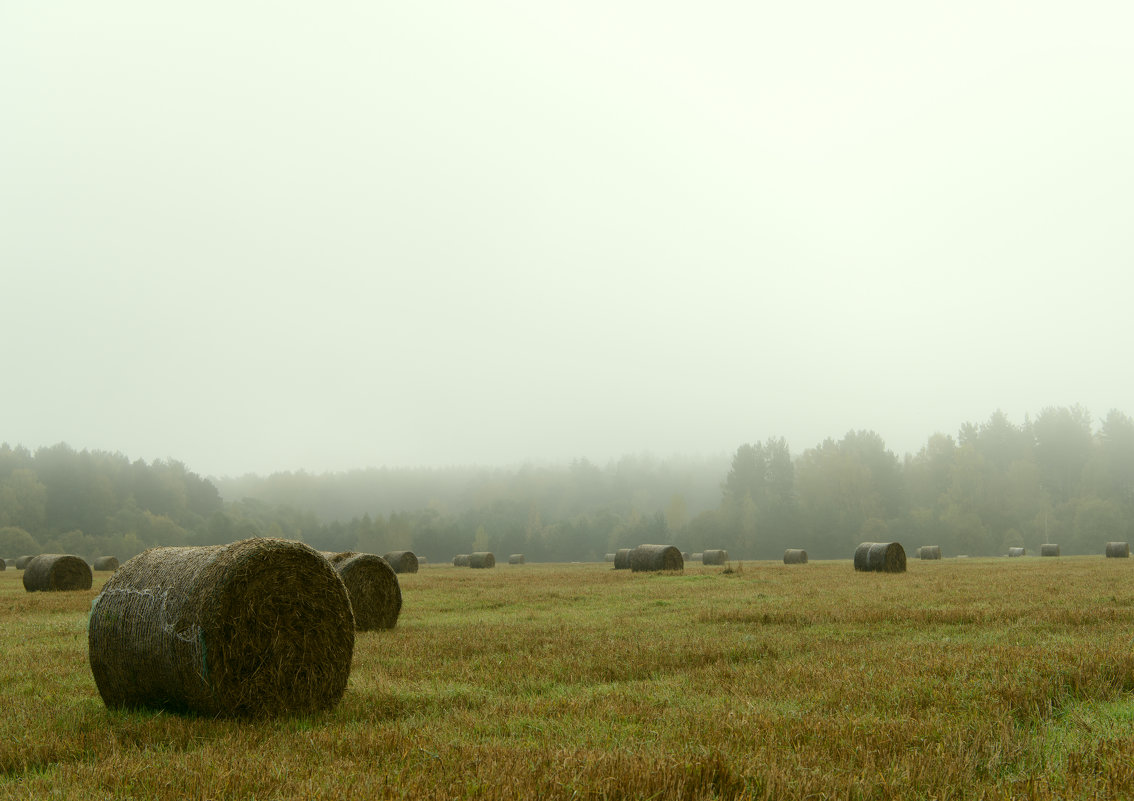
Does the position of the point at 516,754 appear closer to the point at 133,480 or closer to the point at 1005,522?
the point at 1005,522

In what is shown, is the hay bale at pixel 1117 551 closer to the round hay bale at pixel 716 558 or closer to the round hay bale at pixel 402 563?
the round hay bale at pixel 716 558

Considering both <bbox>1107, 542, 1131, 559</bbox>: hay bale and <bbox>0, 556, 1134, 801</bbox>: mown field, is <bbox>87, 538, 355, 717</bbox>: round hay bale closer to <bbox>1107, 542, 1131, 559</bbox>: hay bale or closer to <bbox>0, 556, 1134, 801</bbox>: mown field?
<bbox>0, 556, 1134, 801</bbox>: mown field

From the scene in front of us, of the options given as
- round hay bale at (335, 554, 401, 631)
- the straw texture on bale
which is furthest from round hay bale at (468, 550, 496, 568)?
round hay bale at (335, 554, 401, 631)

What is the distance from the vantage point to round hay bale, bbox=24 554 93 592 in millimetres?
26828

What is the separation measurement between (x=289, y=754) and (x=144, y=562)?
12.9 feet

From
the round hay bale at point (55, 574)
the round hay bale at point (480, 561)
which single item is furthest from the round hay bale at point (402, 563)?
the round hay bale at point (55, 574)

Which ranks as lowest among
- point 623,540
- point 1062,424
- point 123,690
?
point 623,540

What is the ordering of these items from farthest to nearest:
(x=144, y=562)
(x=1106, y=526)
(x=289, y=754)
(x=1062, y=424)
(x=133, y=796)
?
(x=1062, y=424)
(x=1106, y=526)
(x=144, y=562)
(x=289, y=754)
(x=133, y=796)

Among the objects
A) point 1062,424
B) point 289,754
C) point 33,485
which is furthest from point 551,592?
point 33,485

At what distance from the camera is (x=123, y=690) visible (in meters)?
7.86

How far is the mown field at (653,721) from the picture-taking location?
193 inches

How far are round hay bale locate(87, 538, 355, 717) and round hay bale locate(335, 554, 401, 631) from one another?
681 cm

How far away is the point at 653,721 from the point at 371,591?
32.7ft

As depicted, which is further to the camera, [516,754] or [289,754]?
[289,754]
